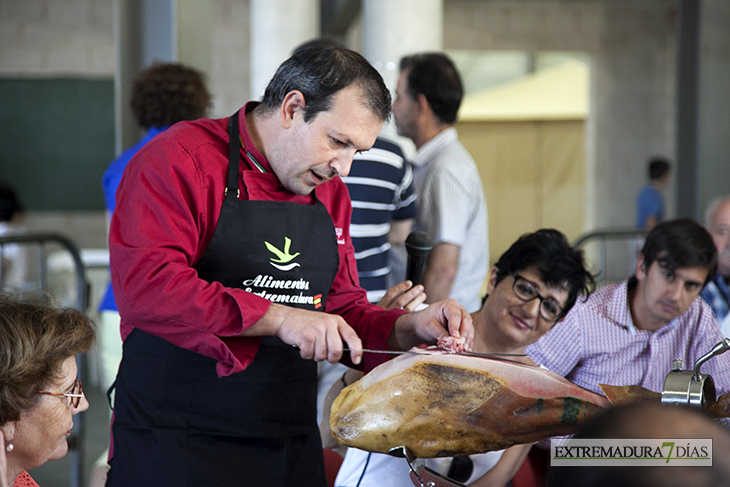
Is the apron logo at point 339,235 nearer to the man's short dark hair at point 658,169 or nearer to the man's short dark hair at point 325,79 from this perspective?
the man's short dark hair at point 325,79

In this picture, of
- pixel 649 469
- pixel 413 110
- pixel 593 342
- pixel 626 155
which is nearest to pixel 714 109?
pixel 413 110

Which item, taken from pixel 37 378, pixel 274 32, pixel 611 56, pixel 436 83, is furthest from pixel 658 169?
pixel 37 378

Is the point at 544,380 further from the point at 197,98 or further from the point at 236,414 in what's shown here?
the point at 197,98

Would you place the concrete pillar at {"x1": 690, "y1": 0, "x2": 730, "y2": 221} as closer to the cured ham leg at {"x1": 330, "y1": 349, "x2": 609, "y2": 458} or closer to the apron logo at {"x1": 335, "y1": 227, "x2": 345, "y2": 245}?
the apron logo at {"x1": 335, "y1": 227, "x2": 345, "y2": 245}

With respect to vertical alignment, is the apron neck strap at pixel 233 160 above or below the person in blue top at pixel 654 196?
above

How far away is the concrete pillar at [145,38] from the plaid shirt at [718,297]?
267 centimetres

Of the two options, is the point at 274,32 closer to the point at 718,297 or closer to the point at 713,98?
the point at 713,98

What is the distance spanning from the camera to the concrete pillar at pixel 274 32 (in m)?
5.80

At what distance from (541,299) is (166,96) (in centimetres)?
162

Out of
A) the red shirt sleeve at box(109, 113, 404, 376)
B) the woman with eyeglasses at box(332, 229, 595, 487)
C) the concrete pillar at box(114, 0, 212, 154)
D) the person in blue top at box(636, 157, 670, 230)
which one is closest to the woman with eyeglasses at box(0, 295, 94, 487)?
the red shirt sleeve at box(109, 113, 404, 376)

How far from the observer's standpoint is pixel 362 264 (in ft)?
7.93

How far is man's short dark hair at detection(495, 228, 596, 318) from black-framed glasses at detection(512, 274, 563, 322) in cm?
2

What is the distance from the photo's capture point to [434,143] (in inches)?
108

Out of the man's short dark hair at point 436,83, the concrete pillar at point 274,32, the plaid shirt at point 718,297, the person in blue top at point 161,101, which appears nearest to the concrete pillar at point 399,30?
the man's short dark hair at point 436,83
